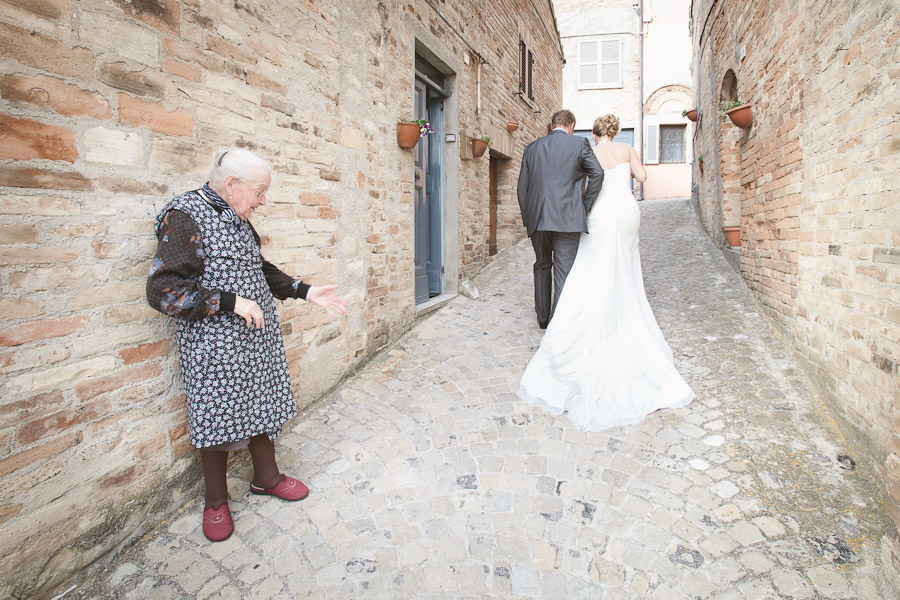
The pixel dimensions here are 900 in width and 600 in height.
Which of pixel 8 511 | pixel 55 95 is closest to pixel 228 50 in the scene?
pixel 55 95

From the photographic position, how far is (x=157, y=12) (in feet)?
7.94

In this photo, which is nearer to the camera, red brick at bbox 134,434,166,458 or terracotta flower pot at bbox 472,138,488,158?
red brick at bbox 134,434,166,458

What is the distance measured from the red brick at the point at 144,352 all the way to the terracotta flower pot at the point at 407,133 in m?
3.16

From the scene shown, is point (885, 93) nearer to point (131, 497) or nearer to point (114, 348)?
point (114, 348)

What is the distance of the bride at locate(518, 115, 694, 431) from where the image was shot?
3.35 meters

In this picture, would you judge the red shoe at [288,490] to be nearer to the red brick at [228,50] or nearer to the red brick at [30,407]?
the red brick at [30,407]

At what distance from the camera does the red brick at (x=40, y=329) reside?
1875 millimetres

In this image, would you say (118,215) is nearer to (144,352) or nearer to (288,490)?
(144,352)

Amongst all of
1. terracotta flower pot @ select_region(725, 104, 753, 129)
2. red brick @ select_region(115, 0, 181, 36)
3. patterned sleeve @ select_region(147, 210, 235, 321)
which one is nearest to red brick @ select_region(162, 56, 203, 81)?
red brick @ select_region(115, 0, 181, 36)

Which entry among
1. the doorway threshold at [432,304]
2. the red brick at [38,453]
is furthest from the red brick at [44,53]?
the doorway threshold at [432,304]

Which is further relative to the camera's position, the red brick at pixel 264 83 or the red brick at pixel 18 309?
the red brick at pixel 264 83

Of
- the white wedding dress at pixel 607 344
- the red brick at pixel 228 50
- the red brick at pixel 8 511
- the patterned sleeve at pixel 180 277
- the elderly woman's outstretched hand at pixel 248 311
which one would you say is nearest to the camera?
the red brick at pixel 8 511

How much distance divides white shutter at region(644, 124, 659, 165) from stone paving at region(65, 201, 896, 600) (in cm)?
1656

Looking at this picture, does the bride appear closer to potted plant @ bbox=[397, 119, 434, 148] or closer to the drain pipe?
potted plant @ bbox=[397, 119, 434, 148]
